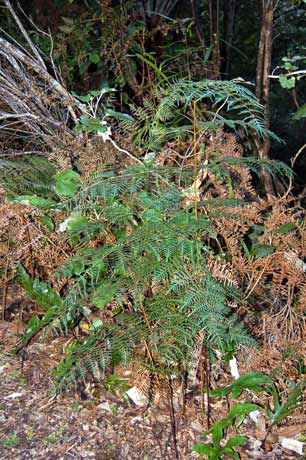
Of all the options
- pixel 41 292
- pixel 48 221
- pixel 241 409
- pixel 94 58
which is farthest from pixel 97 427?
pixel 94 58

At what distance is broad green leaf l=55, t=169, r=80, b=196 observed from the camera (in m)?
1.82

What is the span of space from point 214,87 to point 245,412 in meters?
1.10

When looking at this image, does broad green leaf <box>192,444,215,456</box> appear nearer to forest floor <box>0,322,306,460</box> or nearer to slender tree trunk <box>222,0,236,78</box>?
forest floor <box>0,322,306,460</box>

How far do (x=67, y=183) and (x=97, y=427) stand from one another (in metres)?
0.89

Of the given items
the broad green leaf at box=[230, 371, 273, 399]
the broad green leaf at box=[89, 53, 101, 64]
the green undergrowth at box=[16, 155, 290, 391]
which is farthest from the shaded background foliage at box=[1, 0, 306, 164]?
the broad green leaf at box=[230, 371, 273, 399]

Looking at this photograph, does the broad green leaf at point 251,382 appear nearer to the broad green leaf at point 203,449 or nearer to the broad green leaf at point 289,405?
the broad green leaf at point 289,405

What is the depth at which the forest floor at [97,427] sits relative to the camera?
1802 mm

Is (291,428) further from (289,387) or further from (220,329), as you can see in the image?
(220,329)

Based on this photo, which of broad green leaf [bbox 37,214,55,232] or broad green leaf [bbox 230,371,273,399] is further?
broad green leaf [bbox 37,214,55,232]

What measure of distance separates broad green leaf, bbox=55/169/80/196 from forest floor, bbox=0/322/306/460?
2.61 feet

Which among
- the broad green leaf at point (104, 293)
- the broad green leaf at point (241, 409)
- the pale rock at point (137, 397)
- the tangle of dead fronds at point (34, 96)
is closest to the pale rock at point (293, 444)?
the broad green leaf at point (241, 409)

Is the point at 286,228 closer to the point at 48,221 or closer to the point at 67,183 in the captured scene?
the point at 67,183

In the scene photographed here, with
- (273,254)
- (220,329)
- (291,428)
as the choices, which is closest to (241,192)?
(273,254)

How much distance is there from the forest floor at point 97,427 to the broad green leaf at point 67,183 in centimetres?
80
